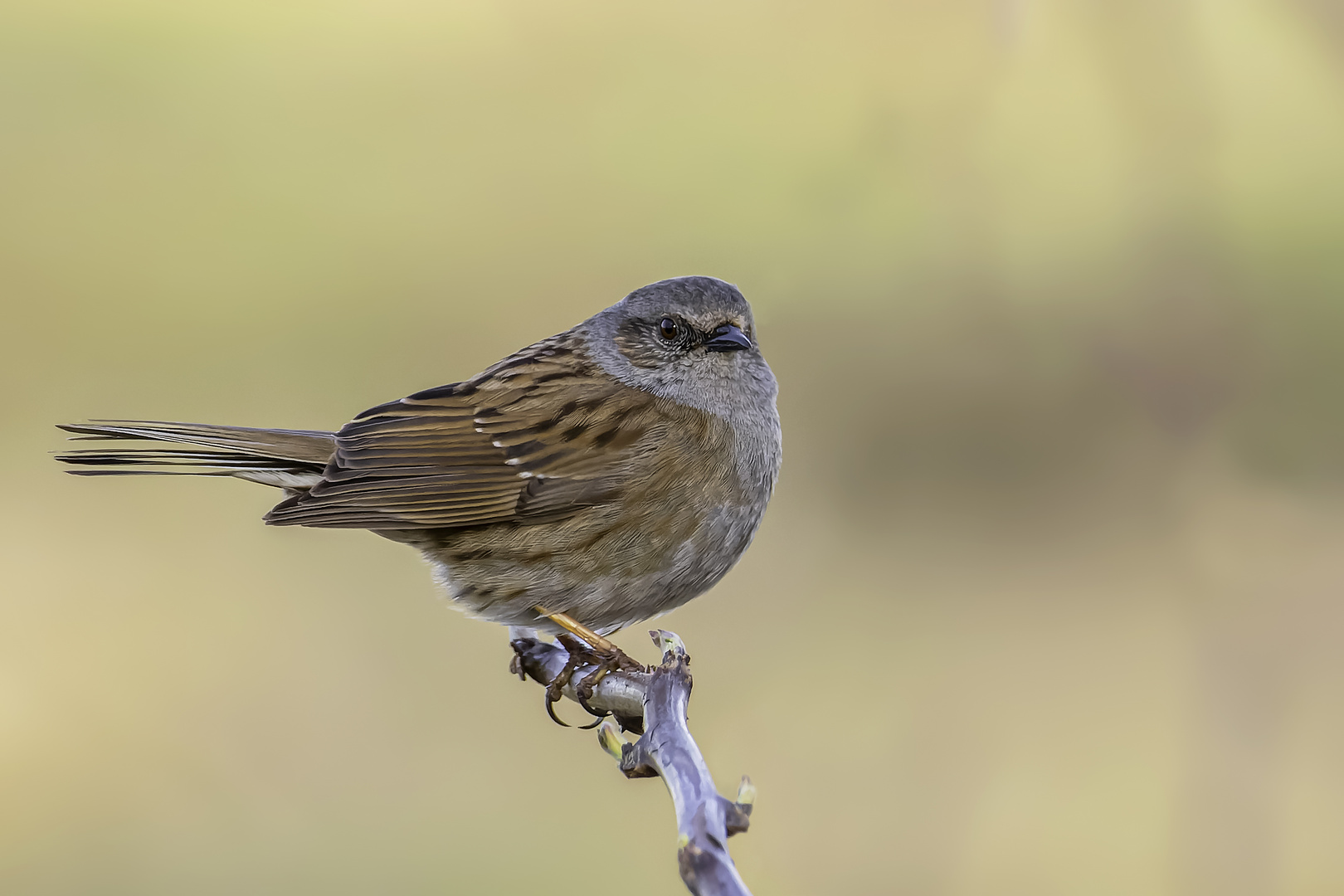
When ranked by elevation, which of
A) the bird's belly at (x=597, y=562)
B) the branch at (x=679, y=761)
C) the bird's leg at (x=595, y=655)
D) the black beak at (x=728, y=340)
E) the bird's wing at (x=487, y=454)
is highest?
the black beak at (x=728, y=340)

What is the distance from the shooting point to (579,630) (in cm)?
296

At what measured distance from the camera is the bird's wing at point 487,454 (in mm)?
3076

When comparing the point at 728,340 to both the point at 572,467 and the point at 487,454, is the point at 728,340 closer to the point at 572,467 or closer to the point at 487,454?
the point at 572,467

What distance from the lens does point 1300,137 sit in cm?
551

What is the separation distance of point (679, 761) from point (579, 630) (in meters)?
1.25

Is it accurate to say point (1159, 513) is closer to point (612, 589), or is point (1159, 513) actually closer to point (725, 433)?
point (725, 433)

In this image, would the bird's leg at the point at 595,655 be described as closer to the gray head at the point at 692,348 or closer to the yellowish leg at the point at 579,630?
the yellowish leg at the point at 579,630

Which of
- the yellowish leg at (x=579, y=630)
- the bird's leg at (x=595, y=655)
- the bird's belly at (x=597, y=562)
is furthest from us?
the bird's belly at (x=597, y=562)

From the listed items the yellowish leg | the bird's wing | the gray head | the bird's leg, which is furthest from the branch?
the gray head

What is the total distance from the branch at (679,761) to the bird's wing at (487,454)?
25.8 inches

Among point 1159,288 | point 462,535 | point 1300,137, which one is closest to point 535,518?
point 462,535

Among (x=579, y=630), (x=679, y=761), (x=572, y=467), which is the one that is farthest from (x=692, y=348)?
(x=679, y=761)

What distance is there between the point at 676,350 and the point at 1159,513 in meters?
2.47

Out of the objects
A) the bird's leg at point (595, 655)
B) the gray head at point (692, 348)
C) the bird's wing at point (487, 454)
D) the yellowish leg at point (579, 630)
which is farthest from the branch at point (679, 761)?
the gray head at point (692, 348)
